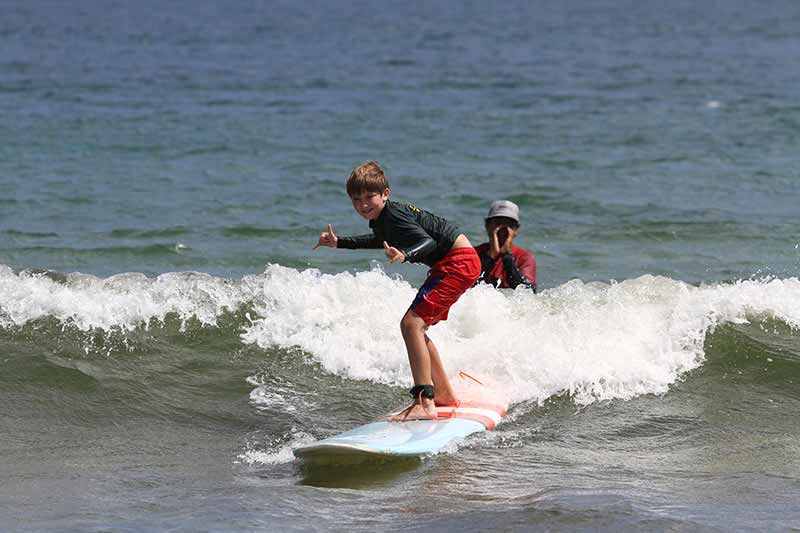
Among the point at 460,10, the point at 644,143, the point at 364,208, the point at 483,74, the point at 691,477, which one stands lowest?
the point at 691,477

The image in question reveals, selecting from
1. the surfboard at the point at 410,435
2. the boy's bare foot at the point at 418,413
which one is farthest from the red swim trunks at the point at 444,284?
the surfboard at the point at 410,435

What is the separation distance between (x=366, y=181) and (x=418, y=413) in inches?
58.0

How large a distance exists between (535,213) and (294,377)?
21.7ft

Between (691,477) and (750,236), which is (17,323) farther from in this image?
(750,236)

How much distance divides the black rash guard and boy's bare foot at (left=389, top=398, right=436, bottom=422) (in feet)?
2.80

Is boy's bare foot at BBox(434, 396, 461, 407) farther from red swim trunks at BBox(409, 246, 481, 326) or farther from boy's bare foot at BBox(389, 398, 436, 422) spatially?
red swim trunks at BBox(409, 246, 481, 326)

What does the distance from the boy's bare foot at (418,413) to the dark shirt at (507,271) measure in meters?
2.40

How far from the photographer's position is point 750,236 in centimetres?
1298

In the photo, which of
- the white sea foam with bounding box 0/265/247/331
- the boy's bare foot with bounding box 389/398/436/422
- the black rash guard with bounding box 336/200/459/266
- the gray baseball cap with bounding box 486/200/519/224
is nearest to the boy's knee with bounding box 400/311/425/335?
the black rash guard with bounding box 336/200/459/266

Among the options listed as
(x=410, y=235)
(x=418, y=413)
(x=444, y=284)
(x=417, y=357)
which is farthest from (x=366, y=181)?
(x=418, y=413)

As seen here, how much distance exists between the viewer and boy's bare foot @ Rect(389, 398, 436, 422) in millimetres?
6844

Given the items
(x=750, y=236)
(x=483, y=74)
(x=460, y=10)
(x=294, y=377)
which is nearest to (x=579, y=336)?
(x=294, y=377)

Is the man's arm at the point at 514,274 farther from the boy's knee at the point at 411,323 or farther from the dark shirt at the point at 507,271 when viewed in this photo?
the boy's knee at the point at 411,323

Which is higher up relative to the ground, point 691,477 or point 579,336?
point 579,336
